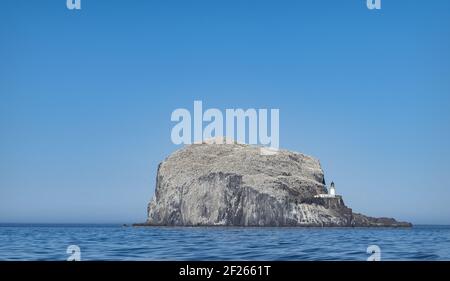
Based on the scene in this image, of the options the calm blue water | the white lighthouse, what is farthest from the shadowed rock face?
the calm blue water

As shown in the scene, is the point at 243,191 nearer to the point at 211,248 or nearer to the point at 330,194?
the point at 330,194

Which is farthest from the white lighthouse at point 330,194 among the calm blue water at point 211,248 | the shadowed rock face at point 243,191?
Answer: the calm blue water at point 211,248

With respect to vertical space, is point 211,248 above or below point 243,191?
below

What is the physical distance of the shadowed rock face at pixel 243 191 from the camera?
135375 millimetres


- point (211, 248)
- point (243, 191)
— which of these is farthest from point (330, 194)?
point (211, 248)

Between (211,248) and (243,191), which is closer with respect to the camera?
(211,248)

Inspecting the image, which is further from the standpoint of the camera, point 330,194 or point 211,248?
point 330,194

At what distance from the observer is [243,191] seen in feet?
444

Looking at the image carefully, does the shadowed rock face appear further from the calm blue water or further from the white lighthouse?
the calm blue water

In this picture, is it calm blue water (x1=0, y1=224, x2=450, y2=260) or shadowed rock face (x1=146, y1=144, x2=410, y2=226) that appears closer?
calm blue water (x1=0, y1=224, x2=450, y2=260)

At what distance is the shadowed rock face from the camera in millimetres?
135375
